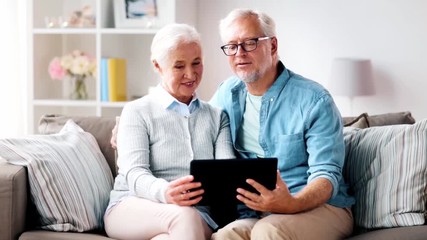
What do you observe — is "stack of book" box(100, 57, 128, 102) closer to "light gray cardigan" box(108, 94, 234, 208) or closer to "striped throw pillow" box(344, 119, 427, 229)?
"light gray cardigan" box(108, 94, 234, 208)

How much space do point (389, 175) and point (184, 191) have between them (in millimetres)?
768

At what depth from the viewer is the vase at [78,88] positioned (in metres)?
5.34

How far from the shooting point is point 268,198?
2.86m

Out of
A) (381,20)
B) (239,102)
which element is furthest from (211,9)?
(239,102)

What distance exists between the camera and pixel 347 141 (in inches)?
128

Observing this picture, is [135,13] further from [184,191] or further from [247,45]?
[184,191]

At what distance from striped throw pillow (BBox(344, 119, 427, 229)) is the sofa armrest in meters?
1.21

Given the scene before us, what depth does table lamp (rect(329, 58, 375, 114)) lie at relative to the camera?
17.0 ft

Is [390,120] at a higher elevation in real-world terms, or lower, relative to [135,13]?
lower

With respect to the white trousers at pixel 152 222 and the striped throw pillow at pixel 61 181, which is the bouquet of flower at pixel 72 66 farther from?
the white trousers at pixel 152 222

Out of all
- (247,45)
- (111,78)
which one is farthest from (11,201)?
(111,78)

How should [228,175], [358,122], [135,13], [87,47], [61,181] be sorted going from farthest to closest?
[87,47] < [135,13] < [358,122] < [61,181] < [228,175]

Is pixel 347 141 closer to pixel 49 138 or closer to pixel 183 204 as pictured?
pixel 183 204

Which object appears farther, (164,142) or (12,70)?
(12,70)
